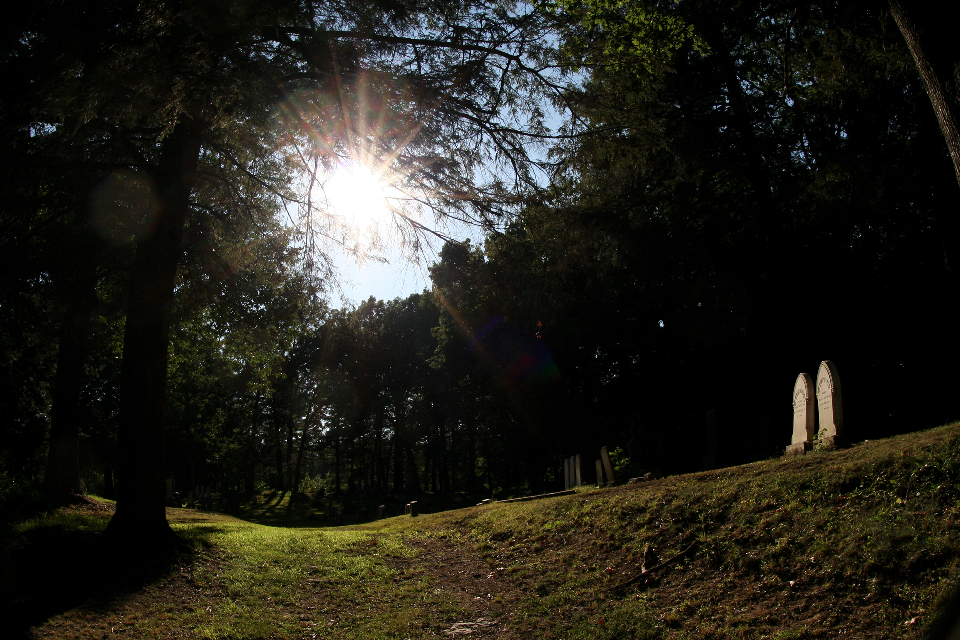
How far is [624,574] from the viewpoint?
6.94m

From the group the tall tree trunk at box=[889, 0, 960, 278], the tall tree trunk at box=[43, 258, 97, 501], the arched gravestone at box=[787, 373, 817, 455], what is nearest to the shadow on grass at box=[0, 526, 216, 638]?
the tall tree trunk at box=[43, 258, 97, 501]

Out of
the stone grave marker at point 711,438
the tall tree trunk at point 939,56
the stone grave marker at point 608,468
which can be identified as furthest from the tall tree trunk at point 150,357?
the stone grave marker at point 711,438

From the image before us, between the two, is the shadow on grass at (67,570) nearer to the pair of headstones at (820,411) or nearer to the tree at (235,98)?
the tree at (235,98)

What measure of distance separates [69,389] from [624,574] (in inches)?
530

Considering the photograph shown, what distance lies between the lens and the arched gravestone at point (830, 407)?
29.4ft

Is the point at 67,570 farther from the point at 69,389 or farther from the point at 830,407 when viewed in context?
the point at 830,407

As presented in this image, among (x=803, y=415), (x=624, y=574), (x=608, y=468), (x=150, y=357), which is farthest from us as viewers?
(x=608, y=468)

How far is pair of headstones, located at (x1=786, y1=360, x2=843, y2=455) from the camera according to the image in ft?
30.1

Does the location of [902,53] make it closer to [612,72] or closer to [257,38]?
[612,72]

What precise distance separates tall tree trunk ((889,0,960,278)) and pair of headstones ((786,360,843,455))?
5459 mm

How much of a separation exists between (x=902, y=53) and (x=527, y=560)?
9.57 meters

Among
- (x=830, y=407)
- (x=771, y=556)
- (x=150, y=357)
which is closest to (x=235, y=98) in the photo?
(x=150, y=357)

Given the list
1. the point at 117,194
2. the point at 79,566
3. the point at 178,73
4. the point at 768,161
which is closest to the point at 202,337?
the point at 117,194

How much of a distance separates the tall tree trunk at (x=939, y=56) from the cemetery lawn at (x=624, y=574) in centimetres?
303
